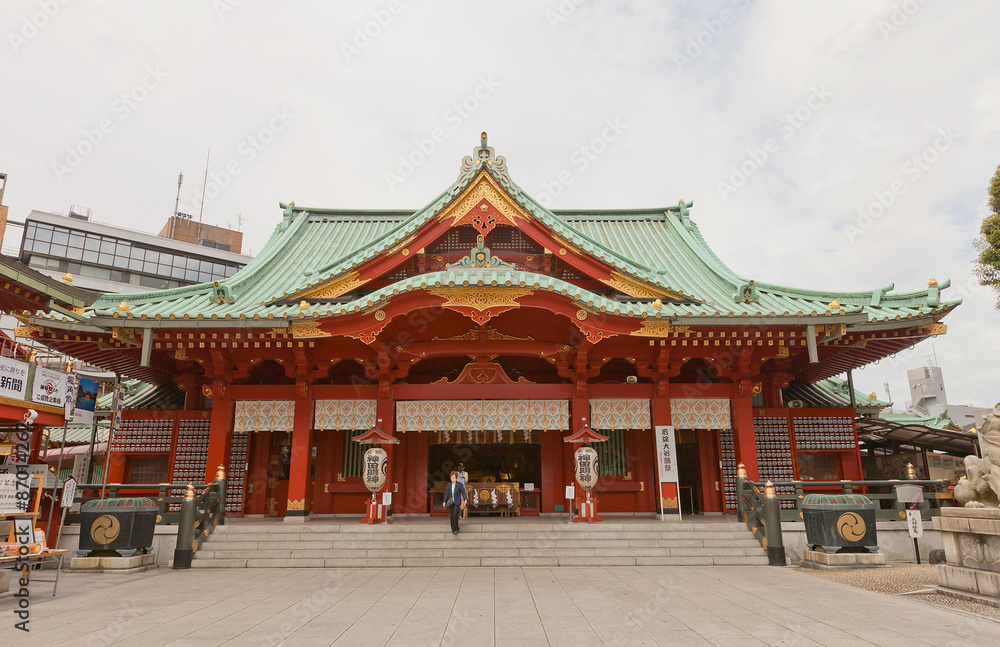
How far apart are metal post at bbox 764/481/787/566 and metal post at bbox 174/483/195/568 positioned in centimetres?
1186

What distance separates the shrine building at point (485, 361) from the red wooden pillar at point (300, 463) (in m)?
0.05

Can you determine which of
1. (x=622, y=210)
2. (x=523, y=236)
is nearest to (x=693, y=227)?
(x=622, y=210)

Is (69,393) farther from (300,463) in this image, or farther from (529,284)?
(529,284)

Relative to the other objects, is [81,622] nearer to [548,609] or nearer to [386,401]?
[548,609]

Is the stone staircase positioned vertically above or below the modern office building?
below

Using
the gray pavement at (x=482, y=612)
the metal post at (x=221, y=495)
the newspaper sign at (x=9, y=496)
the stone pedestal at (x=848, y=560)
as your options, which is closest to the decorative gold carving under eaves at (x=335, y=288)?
the metal post at (x=221, y=495)

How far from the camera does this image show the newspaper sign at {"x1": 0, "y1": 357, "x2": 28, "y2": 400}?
11102 mm

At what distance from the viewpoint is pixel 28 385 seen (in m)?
11.6

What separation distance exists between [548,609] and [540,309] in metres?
7.03

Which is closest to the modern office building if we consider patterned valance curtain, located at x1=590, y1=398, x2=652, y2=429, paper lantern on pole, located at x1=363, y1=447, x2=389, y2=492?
paper lantern on pole, located at x1=363, y1=447, x2=389, y2=492

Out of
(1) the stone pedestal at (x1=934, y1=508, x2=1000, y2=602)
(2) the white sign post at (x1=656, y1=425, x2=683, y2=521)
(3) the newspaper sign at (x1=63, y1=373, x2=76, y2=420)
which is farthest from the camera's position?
(2) the white sign post at (x1=656, y1=425, x2=683, y2=521)

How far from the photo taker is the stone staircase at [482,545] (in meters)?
11.6

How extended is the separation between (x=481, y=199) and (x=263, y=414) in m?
7.77

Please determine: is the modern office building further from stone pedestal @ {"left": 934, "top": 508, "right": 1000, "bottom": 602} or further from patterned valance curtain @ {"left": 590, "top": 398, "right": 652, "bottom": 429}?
stone pedestal @ {"left": 934, "top": 508, "right": 1000, "bottom": 602}
